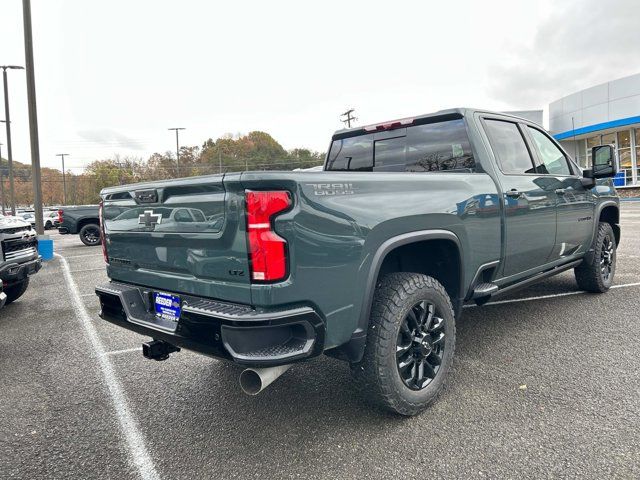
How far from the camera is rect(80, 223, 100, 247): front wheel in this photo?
14.8m

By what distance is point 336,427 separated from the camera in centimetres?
259

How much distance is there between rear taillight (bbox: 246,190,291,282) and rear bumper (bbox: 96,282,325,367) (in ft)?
0.63

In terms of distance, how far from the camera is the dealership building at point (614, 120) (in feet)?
87.6

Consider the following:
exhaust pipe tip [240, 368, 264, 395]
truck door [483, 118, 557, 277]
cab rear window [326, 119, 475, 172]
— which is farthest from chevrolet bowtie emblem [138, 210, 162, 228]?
truck door [483, 118, 557, 277]

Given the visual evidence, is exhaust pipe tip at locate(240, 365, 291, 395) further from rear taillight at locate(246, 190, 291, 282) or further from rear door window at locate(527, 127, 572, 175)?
rear door window at locate(527, 127, 572, 175)

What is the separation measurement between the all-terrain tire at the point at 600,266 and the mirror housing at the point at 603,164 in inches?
30.8

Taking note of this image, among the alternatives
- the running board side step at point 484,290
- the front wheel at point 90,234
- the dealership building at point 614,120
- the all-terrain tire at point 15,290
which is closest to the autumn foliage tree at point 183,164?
the dealership building at point 614,120

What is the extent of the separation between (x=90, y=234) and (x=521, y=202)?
48.4ft

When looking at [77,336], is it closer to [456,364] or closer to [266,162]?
[456,364]

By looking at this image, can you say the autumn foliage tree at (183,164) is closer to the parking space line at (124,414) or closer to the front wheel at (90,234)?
the front wheel at (90,234)

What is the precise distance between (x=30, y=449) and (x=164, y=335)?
1.00 m

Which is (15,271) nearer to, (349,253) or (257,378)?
(257,378)

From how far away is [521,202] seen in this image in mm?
3549

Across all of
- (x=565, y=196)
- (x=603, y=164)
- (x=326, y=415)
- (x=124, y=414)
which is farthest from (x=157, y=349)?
(x=603, y=164)
